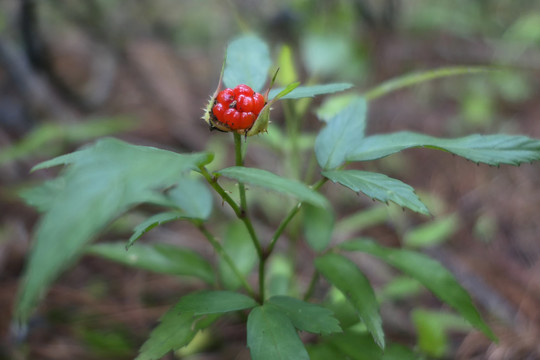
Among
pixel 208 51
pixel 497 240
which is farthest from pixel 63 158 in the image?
pixel 208 51

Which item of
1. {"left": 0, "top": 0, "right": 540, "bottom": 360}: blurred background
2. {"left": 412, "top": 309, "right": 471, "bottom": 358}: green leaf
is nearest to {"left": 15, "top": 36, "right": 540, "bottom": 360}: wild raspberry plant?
{"left": 412, "top": 309, "right": 471, "bottom": 358}: green leaf

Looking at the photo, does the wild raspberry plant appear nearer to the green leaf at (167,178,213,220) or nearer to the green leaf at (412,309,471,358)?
the green leaf at (167,178,213,220)

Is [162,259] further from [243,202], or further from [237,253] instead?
[243,202]

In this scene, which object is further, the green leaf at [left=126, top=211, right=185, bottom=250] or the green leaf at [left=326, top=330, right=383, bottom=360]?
the green leaf at [left=326, top=330, right=383, bottom=360]

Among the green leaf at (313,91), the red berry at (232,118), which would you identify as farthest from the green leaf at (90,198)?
the green leaf at (313,91)

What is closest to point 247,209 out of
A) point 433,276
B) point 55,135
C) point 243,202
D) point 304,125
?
point 243,202
